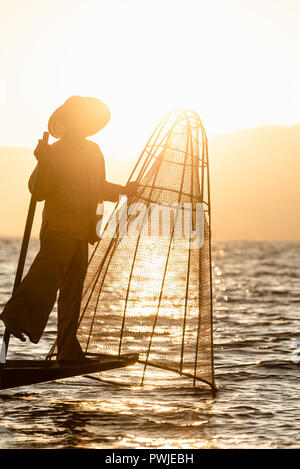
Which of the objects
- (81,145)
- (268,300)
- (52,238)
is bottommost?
(268,300)

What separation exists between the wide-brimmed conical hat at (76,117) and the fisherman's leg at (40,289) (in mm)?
895

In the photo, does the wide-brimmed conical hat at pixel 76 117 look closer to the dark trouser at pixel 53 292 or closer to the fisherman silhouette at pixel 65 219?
the fisherman silhouette at pixel 65 219

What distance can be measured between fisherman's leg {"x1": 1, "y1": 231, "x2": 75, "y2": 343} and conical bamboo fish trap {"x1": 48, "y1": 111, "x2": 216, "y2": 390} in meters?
1.13

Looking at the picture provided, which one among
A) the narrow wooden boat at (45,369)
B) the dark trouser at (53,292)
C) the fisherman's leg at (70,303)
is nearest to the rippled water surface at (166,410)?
the narrow wooden boat at (45,369)

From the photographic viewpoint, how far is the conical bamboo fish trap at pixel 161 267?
8.09 meters

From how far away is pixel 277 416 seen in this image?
22.9 ft

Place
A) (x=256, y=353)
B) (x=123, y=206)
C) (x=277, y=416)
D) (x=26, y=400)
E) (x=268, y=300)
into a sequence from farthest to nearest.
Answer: (x=268, y=300)
(x=256, y=353)
(x=123, y=206)
(x=26, y=400)
(x=277, y=416)

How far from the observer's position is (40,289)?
681 cm

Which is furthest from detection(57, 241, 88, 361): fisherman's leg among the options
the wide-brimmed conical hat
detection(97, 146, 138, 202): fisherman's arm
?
the wide-brimmed conical hat

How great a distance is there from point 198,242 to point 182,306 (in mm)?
827

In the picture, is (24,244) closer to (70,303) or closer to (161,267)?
(70,303)

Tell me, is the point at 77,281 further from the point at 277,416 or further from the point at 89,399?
the point at 277,416
